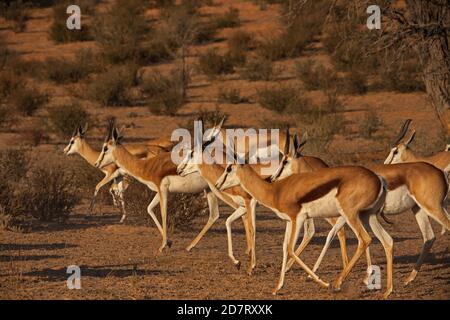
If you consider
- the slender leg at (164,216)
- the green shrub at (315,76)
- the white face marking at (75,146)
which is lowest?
the slender leg at (164,216)

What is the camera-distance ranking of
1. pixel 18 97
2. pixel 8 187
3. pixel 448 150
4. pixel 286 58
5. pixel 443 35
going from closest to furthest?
pixel 448 150, pixel 8 187, pixel 443 35, pixel 18 97, pixel 286 58

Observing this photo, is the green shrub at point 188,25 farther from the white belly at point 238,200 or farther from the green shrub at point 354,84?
the white belly at point 238,200

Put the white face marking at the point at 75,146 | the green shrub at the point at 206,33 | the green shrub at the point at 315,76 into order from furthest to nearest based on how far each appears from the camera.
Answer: the green shrub at the point at 206,33 → the green shrub at the point at 315,76 → the white face marking at the point at 75,146

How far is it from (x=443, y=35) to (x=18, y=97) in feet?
45.8

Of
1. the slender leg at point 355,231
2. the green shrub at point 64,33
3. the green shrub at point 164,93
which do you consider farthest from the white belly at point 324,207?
the green shrub at point 64,33

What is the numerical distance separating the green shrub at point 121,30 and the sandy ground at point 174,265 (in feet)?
72.8

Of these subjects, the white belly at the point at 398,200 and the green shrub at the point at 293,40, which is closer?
the white belly at the point at 398,200

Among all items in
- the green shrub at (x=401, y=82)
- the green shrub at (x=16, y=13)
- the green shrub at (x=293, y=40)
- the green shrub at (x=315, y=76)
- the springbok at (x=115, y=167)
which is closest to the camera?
the springbok at (x=115, y=167)

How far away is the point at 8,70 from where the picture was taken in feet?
101

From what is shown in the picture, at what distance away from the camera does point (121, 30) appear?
38.0m

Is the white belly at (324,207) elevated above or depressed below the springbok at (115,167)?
below

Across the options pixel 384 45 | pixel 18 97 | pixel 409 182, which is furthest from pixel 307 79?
pixel 409 182

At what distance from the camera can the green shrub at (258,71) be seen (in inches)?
1230

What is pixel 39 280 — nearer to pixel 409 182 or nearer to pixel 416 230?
pixel 409 182
